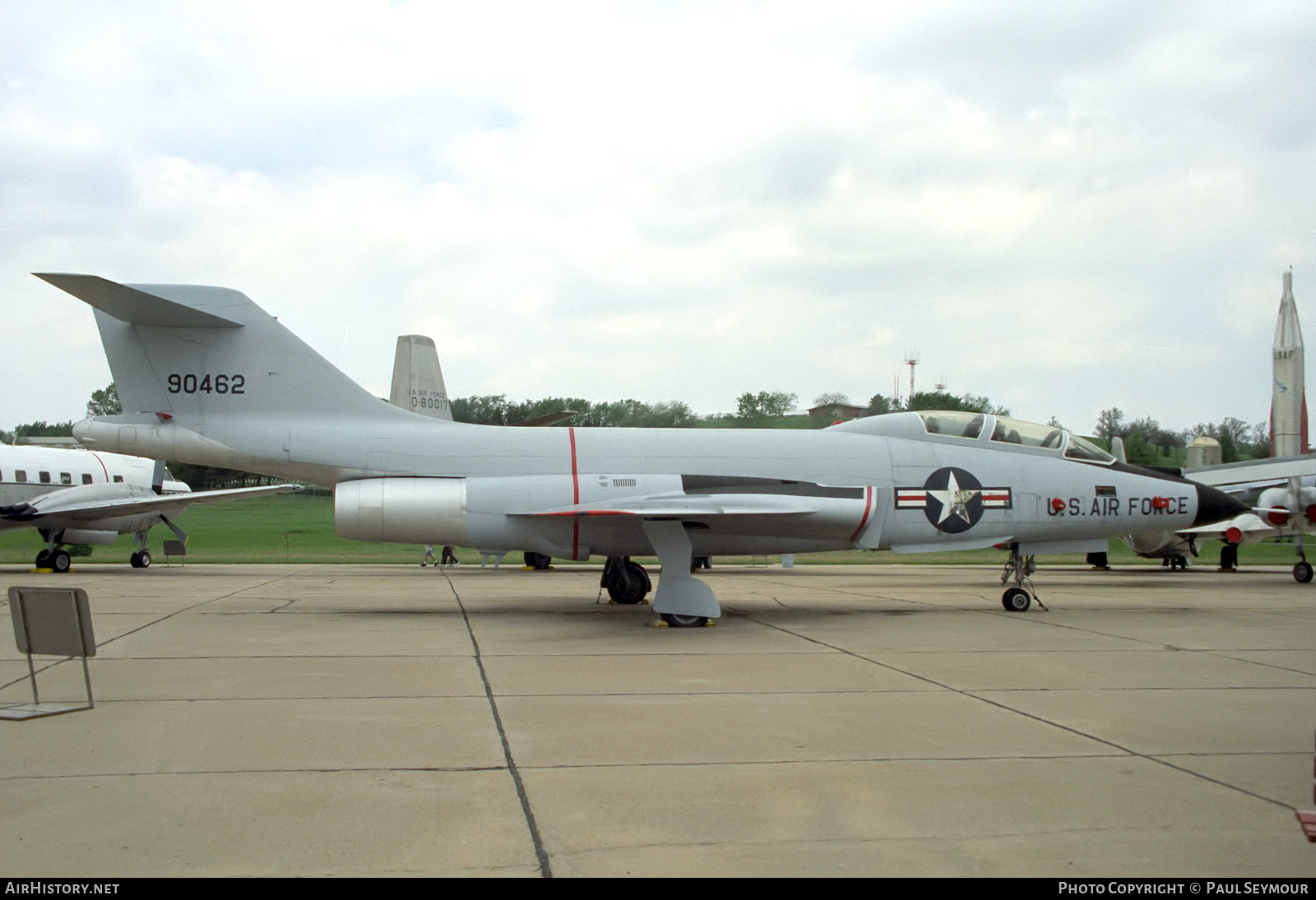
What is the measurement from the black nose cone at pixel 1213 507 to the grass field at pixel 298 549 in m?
16.1

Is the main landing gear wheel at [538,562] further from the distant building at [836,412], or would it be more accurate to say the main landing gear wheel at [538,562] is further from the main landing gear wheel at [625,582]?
the main landing gear wheel at [625,582]

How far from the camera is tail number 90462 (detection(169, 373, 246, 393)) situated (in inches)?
451

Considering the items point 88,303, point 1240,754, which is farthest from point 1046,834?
point 88,303

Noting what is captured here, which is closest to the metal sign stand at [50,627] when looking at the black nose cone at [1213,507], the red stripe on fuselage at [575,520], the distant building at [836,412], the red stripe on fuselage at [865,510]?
the red stripe on fuselage at [575,520]

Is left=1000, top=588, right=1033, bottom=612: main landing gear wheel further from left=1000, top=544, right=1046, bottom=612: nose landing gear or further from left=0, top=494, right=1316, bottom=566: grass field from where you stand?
left=0, top=494, right=1316, bottom=566: grass field

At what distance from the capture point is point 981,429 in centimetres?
1274

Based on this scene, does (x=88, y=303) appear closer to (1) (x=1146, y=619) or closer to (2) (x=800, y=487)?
(2) (x=800, y=487)

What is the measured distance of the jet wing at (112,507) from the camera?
71.3 ft

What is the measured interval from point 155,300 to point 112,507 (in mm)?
13648

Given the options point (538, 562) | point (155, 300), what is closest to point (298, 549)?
point (538, 562)

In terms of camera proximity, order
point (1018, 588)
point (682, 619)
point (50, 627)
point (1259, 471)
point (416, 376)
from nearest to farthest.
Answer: point (50, 627), point (682, 619), point (1018, 588), point (416, 376), point (1259, 471)

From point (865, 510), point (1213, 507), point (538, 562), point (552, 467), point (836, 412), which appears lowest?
point (538, 562)

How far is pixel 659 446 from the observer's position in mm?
11891

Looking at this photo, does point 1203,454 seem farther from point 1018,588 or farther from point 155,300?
point 155,300
